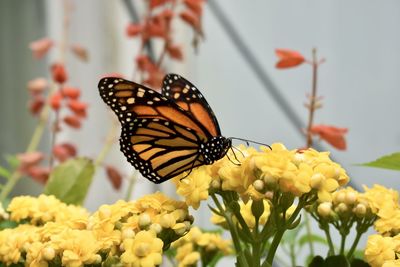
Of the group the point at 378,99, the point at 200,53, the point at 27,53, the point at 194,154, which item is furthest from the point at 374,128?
the point at 27,53

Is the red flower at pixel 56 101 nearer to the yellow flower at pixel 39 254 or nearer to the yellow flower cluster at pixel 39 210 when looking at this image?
the yellow flower cluster at pixel 39 210

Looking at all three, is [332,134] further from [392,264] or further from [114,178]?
[114,178]

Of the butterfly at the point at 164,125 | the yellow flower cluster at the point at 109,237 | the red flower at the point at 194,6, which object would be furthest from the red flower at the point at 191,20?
the yellow flower cluster at the point at 109,237

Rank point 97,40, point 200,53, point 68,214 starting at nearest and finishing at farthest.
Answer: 1. point 68,214
2. point 200,53
3. point 97,40

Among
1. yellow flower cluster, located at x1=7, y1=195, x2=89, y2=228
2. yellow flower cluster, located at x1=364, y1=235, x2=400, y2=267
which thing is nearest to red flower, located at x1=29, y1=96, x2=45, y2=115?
yellow flower cluster, located at x1=7, y1=195, x2=89, y2=228

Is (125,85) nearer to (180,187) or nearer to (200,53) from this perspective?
(180,187)

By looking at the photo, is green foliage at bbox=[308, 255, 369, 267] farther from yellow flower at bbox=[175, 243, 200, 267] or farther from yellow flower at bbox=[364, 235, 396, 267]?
yellow flower at bbox=[175, 243, 200, 267]
